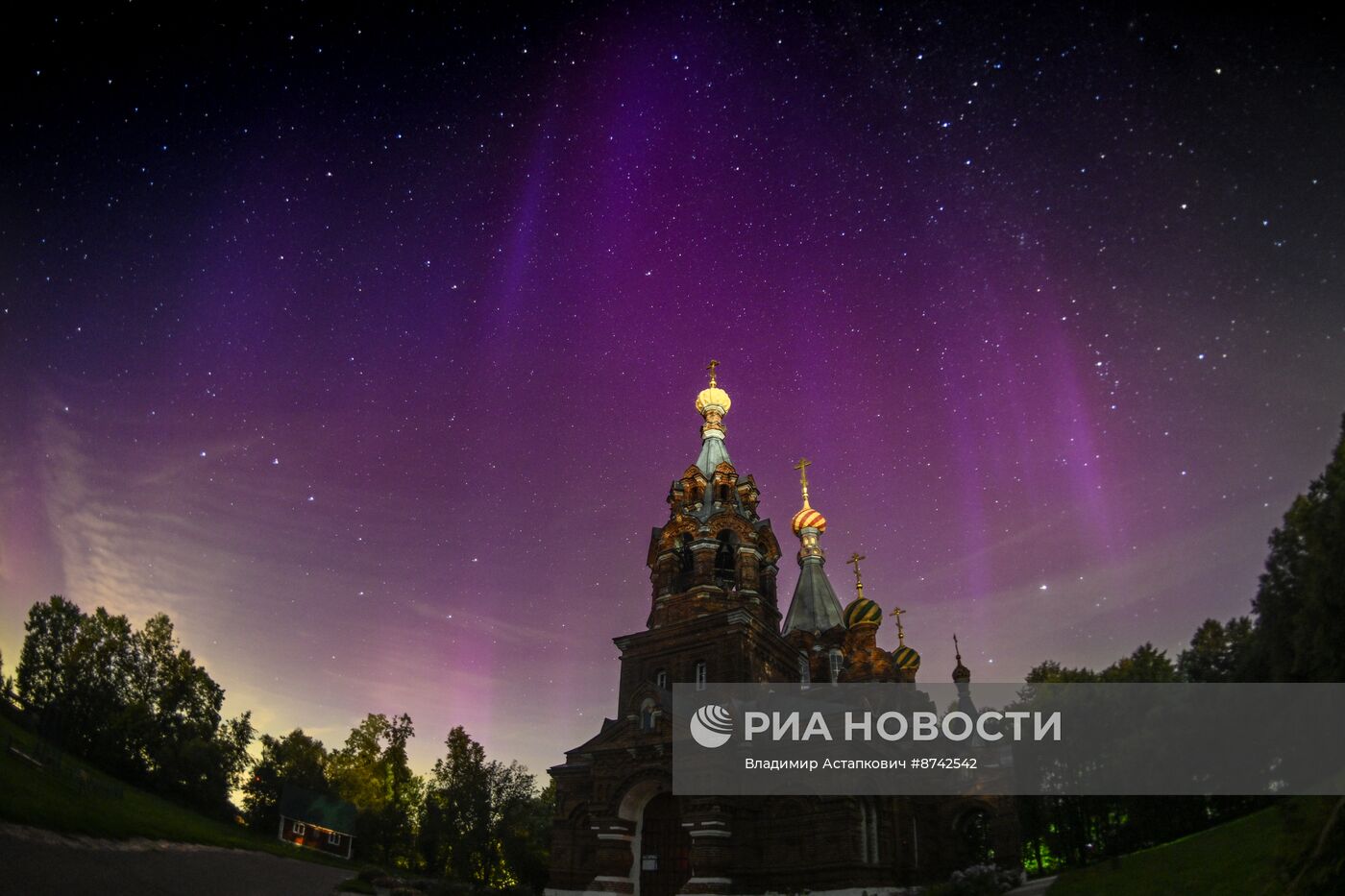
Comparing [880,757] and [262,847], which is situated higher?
[880,757]

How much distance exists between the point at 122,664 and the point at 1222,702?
57594 mm

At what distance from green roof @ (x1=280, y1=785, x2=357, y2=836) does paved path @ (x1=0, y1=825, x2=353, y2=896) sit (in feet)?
60.5

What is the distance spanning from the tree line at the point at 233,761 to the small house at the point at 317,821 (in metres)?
1.67

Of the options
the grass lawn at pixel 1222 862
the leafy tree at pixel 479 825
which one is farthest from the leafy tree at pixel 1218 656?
the leafy tree at pixel 479 825

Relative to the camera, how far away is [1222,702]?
81.6ft

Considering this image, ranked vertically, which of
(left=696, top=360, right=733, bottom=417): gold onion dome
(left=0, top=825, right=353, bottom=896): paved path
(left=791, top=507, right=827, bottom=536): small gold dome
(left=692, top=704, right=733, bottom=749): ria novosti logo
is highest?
(left=696, top=360, right=733, bottom=417): gold onion dome

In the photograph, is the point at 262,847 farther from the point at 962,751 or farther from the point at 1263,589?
the point at 1263,589

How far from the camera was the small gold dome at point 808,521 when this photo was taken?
142 feet

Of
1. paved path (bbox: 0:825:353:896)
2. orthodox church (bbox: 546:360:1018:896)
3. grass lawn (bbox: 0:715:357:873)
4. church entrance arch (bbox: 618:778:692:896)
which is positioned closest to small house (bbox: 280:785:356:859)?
grass lawn (bbox: 0:715:357:873)

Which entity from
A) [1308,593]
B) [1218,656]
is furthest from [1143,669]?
[1308,593]

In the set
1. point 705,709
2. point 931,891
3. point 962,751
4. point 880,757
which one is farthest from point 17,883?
point 962,751

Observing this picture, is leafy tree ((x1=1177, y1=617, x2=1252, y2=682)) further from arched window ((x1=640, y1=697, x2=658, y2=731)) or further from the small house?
the small house

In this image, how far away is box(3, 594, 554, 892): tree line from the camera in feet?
129

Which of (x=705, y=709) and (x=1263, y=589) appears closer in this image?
(x=1263, y=589)
